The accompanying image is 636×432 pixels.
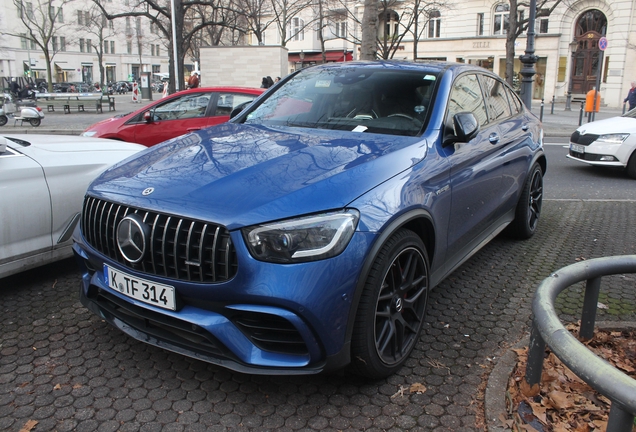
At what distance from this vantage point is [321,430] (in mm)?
2584

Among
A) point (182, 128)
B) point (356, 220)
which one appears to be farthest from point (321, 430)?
point (182, 128)

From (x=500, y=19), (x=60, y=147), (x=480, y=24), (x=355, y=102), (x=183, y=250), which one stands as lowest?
(x=183, y=250)

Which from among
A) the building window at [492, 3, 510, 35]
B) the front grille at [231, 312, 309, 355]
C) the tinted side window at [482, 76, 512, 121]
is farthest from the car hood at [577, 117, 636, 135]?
the building window at [492, 3, 510, 35]

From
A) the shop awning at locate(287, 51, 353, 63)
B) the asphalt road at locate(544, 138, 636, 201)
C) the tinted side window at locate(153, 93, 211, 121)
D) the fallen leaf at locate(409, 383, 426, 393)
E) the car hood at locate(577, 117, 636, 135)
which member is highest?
the shop awning at locate(287, 51, 353, 63)

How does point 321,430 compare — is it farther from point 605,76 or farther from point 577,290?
point 605,76

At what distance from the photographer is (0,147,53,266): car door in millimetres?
3729

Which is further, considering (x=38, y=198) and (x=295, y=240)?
(x=38, y=198)

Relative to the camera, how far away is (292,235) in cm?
248

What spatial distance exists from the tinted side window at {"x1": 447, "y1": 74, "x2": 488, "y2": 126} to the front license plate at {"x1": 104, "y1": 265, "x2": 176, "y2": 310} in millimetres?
2210

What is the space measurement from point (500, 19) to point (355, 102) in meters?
44.7

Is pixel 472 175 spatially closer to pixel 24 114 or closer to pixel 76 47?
pixel 24 114

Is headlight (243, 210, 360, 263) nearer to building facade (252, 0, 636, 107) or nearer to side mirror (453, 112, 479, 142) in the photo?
side mirror (453, 112, 479, 142)

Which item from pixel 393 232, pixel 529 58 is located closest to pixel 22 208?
pixel 393 232

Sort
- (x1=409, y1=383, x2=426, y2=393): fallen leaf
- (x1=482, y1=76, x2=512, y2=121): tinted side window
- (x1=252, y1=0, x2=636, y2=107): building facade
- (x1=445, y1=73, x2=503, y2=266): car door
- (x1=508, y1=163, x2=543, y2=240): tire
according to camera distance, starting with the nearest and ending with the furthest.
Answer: (x1=409, y1=383, x2=426, y2=393): fallen leaf, (x1=445, y1=73, x2=503, y2=266): car door, (x1=482, y1=76, x2=512, y2=121): tinted side window, (x1=508, y1=163, x2=543, y2=240): tire, (x1=252, y1=0, x2=636, y2=107): building facade
